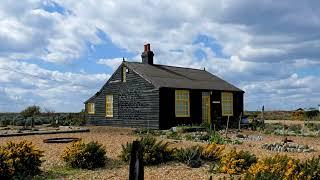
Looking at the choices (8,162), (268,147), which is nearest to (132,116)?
(268,147)

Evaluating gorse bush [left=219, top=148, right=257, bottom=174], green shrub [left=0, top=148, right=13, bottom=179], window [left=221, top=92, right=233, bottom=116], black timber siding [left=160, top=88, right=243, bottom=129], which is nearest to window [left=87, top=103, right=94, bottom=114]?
black timber siding [left=160, top=88, right=243, bottom=129]

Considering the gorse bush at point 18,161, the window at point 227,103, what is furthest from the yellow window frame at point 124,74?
the gorse bush at point 18,161

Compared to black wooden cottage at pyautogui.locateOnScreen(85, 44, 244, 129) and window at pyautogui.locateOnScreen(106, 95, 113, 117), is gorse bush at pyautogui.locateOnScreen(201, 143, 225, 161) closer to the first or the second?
black wooden cottage at pyautogui.locateOnScreen(85, 44, 244, 129)

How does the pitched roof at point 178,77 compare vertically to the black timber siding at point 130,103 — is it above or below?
above

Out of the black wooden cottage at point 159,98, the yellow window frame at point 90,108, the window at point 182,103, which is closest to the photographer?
the black wooden cottage at point 159,98

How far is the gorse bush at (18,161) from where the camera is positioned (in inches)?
390

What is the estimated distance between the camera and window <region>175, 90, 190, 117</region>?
27.4m

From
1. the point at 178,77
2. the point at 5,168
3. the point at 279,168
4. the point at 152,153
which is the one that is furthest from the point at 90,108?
the point at 279,168

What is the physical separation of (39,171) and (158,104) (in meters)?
15.9

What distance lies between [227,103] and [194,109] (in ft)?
12.7

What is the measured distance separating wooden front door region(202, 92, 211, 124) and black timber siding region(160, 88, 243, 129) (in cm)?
Answer: 32

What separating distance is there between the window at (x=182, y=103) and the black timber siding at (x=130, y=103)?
1.49 m

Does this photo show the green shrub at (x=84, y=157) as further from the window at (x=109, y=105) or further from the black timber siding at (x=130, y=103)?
the window at (x=109, y=105)

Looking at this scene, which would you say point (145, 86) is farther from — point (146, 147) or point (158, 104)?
point (146, 147)
